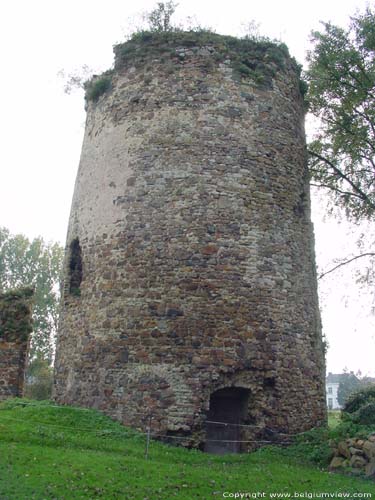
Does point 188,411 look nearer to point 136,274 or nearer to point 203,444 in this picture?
point 203,444

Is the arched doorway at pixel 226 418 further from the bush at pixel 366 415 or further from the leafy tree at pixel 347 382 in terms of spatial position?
the leafy tree at pixel 347 382

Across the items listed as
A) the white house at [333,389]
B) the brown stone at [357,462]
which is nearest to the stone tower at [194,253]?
the brown stone at [357,462]

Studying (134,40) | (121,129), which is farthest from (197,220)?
(134,40)

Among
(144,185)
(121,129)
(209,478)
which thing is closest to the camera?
(209,478)

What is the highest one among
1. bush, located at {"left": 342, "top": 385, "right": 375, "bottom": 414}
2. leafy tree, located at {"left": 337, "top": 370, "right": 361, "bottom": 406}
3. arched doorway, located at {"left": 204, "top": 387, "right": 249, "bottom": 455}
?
leafy tree, located at {"left": 337, "top": 370, "right": 361, "bottom": 406}

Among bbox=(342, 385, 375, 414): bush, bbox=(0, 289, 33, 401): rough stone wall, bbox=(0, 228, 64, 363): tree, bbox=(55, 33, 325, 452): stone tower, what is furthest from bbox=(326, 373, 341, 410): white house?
bbox=(55, 33, 325, 452): stone tower

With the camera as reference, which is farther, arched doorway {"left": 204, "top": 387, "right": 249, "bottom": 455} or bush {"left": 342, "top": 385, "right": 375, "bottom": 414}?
bush {"left": 342, "top": 385, "right": 375, "bottom": 414}

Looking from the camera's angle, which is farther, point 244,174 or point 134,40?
point 134,40

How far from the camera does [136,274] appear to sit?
10734mm

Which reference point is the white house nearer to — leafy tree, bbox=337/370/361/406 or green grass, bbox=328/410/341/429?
leafy tree, bbox=337/370/361/406

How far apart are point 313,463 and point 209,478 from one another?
2978 millimetres

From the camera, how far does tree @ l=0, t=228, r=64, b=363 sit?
1190 inches

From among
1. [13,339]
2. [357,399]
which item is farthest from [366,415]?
[13,339]

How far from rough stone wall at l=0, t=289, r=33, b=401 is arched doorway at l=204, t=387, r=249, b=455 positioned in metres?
5.41
